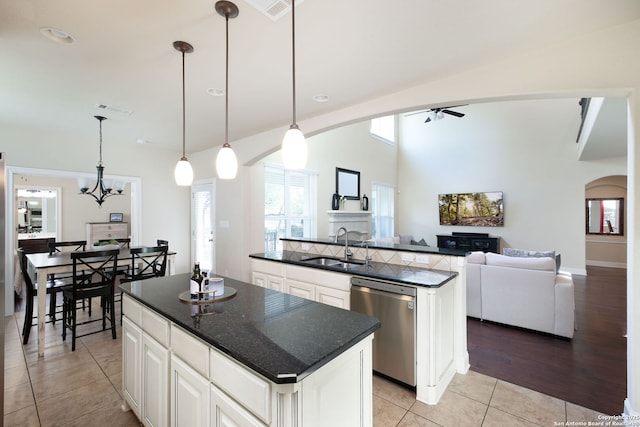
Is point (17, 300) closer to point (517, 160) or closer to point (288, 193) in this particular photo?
point (288, 193)

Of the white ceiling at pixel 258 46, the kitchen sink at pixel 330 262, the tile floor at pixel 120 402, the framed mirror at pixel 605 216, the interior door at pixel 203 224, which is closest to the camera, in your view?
the white ceiling at pixel 258 46

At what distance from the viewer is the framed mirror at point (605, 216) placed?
7.21m

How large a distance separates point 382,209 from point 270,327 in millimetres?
7223

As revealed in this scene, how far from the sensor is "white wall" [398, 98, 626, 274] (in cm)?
639

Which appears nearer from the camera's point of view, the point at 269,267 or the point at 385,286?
the point at 385,286

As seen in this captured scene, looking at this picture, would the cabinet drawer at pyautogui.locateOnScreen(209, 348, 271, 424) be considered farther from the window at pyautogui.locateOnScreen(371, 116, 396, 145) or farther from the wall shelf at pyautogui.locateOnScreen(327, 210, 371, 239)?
the window at pyautogui.locateOnScreen(371, 116, 396, 145)

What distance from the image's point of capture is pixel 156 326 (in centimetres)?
164

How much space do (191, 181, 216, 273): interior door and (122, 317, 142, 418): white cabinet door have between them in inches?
125

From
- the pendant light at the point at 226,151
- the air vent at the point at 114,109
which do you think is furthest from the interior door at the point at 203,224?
the pendant light at the point at 226,151

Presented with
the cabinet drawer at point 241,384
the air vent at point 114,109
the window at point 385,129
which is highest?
the window at point 385,129

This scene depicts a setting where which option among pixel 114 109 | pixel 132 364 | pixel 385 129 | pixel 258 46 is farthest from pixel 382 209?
pixel 132 364

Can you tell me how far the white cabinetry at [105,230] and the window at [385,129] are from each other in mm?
6802

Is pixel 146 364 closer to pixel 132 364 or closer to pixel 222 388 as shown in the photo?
pixel 132 364

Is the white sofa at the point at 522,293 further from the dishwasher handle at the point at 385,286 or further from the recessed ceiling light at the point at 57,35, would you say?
the recessed ceiling light at the point at 57,35
